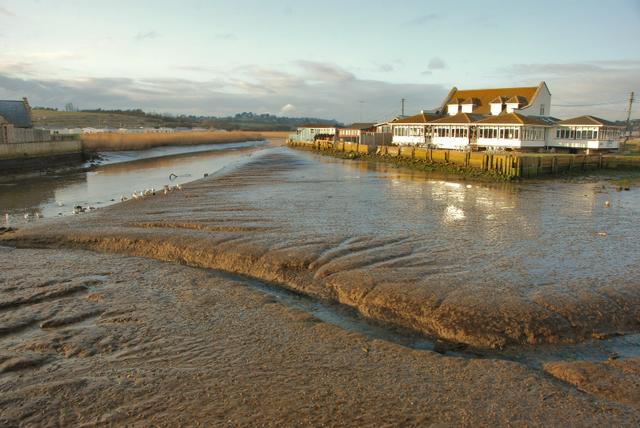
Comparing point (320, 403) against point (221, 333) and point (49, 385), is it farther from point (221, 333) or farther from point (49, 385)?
point (49, 385)

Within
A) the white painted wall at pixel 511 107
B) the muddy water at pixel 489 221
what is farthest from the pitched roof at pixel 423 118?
the muddy water at pixel 489 221

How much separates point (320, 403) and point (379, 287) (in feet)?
13.2

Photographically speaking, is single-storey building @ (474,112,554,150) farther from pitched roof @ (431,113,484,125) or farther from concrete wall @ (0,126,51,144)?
concrete wall @ (0,126,51,144)

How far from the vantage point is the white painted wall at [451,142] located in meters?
46.4

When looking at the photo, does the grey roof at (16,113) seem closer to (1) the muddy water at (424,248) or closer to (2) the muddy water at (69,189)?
(2) the muddy water at (69,189)

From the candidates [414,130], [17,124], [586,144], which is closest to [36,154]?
[17,124]

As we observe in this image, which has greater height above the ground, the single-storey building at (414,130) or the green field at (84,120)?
the green field at (84,120)

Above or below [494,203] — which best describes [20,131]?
above

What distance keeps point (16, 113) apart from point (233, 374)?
5195cm

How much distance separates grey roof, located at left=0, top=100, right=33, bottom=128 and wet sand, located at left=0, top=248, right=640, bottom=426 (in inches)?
1803

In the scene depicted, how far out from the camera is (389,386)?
6133mm

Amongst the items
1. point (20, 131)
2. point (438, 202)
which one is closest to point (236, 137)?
point (20, 131)

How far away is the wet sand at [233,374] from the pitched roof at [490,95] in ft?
164

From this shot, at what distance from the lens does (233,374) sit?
645 cm
